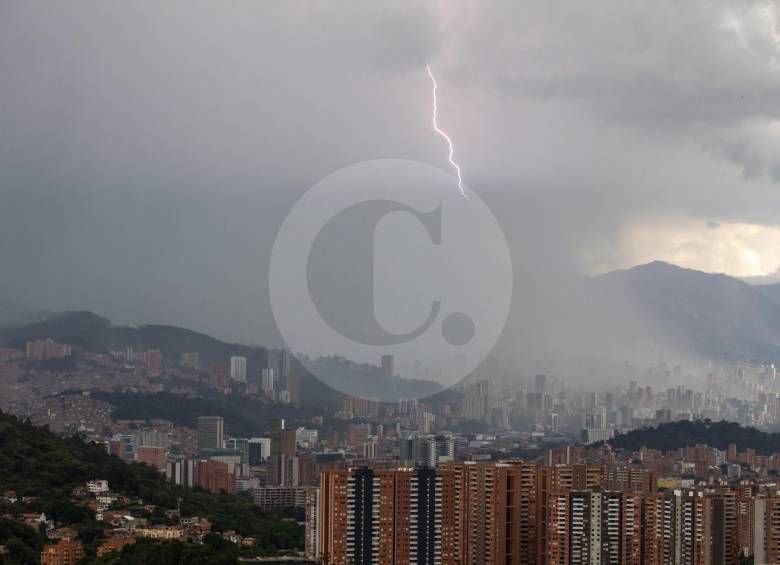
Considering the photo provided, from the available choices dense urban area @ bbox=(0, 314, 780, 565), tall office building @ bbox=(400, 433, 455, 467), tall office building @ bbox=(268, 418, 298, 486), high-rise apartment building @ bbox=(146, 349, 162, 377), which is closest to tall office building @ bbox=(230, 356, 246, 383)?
dense urban area @ bbox=(0, 314, 780, 565)

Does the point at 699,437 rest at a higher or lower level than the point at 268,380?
lower

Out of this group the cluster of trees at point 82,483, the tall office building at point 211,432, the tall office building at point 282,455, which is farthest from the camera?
the tall office building at point 211,432

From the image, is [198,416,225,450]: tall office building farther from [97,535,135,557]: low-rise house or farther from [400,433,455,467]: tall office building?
[97,535,135,557]: low-rise house

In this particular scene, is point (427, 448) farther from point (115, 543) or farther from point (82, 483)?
point (115, 543)

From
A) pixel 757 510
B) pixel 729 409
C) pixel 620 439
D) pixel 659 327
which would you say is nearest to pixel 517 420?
pixel 620 439

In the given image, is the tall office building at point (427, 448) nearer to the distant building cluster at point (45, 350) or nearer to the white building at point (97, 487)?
the white building at point (97, 487)

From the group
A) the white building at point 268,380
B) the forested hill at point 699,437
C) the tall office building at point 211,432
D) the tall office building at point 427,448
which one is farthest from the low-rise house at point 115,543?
the white building at point 268,380

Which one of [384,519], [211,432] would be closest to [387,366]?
[211,432]
